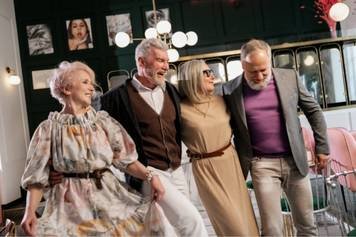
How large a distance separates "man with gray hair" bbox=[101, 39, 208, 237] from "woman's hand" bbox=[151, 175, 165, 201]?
4.0 inches

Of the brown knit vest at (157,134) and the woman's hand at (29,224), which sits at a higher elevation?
the brown knit vest at (157,134)

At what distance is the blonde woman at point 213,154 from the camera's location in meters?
2.29

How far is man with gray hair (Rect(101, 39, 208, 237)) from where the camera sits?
2123mm

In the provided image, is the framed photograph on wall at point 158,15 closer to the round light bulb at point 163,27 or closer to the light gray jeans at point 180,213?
the round light bulb at point 163,27

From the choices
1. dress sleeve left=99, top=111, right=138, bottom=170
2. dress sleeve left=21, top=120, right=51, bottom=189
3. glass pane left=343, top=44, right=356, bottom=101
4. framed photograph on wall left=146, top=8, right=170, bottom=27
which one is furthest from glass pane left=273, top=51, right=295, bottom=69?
dress sleeve left=21, top=120, right=51, bottom=189

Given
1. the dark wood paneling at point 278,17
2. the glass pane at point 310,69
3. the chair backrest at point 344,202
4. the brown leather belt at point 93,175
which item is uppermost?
the dark wood paneling at point 278,17

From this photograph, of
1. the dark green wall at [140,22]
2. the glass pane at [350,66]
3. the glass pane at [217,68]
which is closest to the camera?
the glass pane at [350,66]

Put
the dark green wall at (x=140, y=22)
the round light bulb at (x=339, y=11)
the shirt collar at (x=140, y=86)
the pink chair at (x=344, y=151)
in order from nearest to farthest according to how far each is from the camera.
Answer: the shirt collar at (x=140, y=86) < the pink chair at (x=344, y=151) < the round light bulb at (x=339, y=11) < the dark green wall at (x=140, y=22)

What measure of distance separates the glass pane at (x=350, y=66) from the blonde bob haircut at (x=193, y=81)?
17.2 ft

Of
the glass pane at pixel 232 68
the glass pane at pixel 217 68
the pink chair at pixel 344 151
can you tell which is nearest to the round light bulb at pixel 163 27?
the glass pane at pixel 217 68

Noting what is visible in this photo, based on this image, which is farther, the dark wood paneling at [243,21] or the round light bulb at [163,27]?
the dark wood paneling at [243,21]

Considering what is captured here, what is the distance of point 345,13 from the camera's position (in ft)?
18.3

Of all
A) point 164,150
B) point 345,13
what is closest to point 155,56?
point 164,150

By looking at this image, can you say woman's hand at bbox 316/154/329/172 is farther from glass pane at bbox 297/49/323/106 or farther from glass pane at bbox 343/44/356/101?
glass pane at bbox 343/44/356/101
